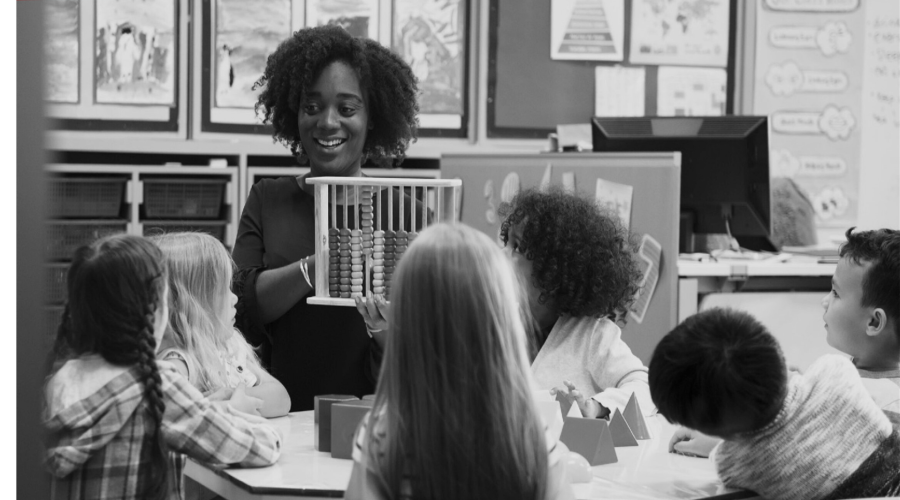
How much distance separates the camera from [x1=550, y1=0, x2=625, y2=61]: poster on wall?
528cm

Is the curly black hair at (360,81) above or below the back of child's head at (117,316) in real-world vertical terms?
above

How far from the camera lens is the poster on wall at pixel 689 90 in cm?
549

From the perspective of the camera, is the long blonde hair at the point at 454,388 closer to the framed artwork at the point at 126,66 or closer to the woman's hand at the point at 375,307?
the woman's hand at the point at 375,307

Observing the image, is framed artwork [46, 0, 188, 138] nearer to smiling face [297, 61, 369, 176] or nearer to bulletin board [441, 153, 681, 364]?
bulletin board [441, 153, 681, 364]

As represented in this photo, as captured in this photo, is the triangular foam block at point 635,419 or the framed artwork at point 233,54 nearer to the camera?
the triangular foam block at point 635,419

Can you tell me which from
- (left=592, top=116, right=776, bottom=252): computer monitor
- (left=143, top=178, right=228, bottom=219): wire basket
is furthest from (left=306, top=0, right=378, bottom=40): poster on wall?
(left=592, top=116, right=776, bottom=252): computer monitor

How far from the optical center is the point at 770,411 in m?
1.32

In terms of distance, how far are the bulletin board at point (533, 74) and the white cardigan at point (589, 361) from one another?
328 cm

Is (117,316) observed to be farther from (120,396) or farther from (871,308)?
(871,308)

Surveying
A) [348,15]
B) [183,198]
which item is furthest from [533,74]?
[183,198]

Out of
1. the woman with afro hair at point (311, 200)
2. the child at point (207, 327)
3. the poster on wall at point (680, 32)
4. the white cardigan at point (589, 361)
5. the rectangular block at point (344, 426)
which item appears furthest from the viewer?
the poster on wall at point (680, 32)

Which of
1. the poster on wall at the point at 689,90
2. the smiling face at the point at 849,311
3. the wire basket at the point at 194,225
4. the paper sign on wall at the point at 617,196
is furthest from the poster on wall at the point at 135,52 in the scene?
the smiling face at the point at 849,311

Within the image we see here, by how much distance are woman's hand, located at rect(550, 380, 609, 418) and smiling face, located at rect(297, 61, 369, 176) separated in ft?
2.27

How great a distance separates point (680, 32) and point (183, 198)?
2934mm
